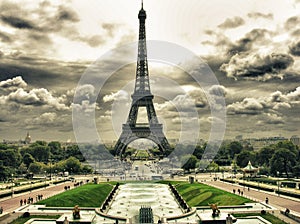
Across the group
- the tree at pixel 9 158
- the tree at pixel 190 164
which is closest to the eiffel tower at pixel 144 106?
the tree at pixel 190 164

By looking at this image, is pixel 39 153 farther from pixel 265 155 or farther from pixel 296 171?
pixel 296 171

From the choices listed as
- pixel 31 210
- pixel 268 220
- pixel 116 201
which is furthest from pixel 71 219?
pixel 268 220

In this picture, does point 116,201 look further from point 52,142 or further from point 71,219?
point 52,142

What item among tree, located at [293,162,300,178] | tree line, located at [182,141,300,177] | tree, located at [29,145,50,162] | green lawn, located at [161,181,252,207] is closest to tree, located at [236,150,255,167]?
tree line, located at [182,141,300,177]

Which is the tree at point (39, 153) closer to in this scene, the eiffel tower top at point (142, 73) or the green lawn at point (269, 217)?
the eiffel tower top at point (142, 73)

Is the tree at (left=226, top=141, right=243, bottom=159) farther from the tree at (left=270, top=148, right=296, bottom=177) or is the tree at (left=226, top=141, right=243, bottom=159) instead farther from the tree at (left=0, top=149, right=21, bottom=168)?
the tree at (left=0, top=149, right=21, bottom=168)

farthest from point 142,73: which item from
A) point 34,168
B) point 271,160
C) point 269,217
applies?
point 269,217
